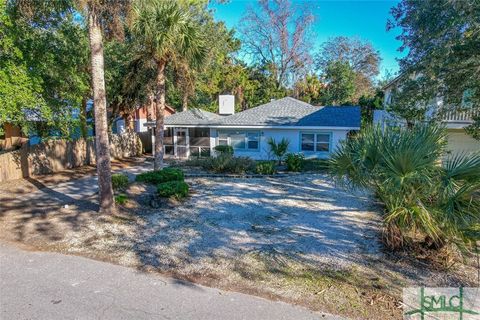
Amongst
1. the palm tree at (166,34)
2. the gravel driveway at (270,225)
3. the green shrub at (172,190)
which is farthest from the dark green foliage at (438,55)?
the green shrub at (172,190)

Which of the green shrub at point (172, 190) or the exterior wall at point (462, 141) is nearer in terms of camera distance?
the green shrub at point (172, 190)

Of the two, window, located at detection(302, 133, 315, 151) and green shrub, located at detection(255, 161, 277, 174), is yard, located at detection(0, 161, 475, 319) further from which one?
window, located at detection(302, 133, 315, 151)

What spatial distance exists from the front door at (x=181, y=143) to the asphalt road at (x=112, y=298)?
15.2m

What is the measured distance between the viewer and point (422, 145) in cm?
487

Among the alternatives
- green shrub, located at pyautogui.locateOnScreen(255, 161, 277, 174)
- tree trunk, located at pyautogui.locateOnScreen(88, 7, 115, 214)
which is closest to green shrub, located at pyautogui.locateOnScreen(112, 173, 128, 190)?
tree trunk, located at pyautogui.locateOnScreen(88, 7, 115, 214)

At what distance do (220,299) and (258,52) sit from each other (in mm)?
34706

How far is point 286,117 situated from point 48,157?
13.5 meters

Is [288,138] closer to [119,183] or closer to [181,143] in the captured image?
[181,143]

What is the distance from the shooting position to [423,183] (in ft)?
15.6

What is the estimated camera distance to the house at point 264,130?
17.5m

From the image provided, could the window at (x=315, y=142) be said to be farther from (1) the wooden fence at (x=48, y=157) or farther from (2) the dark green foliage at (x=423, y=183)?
(1) the wooden fence at (x=48, y=157)

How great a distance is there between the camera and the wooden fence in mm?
12148

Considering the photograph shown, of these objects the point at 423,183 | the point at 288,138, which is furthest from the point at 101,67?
the point at 288,138

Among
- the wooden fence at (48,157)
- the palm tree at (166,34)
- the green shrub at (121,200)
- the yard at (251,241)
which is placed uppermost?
the palm tree at (166,34)
